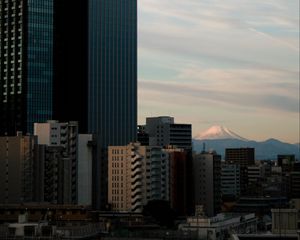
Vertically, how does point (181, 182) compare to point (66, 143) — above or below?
below

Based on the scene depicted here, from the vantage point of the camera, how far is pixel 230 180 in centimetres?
16675

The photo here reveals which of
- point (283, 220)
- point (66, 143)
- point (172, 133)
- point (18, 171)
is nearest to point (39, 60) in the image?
point (66, 143)

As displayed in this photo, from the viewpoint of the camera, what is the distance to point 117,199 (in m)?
114

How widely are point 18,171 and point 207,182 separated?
4072 cm

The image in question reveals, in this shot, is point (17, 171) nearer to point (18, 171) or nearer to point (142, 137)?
point (18, 171)

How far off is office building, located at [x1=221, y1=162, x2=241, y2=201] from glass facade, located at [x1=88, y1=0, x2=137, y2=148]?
22.1 m

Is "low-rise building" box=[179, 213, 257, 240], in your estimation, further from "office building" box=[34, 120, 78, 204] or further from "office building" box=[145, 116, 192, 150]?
"office building" box=[145, 116, 192, 150]

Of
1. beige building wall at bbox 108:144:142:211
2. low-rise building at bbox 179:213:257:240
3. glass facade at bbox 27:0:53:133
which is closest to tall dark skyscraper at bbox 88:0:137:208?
glass facade at bbox 27:0:53:133

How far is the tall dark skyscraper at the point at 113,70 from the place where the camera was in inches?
6668

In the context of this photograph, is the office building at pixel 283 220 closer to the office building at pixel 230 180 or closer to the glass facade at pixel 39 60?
the glass facade at pixel 39 60

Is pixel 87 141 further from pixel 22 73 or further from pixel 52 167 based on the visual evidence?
pixel 22 73

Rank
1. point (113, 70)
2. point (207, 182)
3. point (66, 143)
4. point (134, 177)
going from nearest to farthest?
1. point (66, 143)
2. point (134, 177)
3. point (207, 182)
4. point (113, 70)

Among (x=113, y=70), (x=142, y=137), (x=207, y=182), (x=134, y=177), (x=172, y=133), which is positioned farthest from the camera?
(x=172, y=133)

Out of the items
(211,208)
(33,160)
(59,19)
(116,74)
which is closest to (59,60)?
(59,19)
